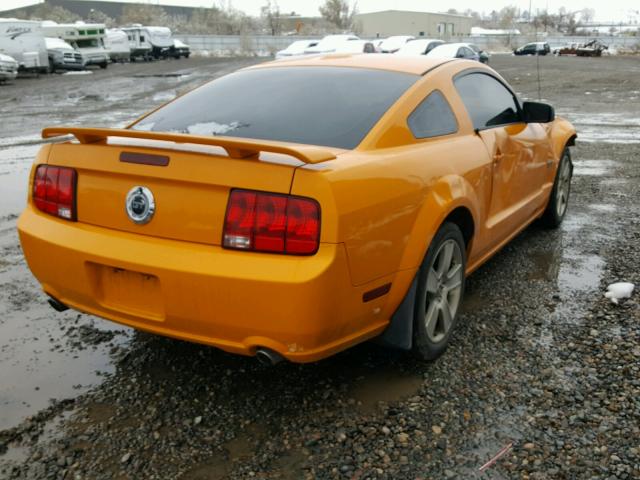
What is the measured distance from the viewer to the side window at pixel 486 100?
12.3ft

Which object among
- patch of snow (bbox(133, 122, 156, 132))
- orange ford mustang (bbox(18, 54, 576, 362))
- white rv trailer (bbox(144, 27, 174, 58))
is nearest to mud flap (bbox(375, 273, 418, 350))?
orange ford mustang (bbox(18, 54, 576, 362))

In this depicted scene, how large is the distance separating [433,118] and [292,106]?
0.76 metres

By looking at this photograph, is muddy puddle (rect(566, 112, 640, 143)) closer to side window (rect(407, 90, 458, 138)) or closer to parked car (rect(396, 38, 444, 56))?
side window (rect(407, 90, 458, 138))

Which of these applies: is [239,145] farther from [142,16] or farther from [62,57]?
[142,16]

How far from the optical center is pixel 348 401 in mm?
2861

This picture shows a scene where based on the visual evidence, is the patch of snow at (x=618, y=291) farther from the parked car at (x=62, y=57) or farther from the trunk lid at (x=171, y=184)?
the parked car at (x=62, y=57)

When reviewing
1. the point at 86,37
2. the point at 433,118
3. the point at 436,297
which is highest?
the point at 86,37

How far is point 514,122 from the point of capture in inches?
167

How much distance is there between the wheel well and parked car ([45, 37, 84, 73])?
30994mm

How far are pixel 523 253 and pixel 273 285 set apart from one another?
3.09 m

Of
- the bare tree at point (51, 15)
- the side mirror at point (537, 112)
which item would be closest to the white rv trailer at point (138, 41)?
the bare tree at point (51, 15)

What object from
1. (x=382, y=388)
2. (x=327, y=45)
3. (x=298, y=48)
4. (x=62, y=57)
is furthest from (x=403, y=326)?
(x=62, y=57)

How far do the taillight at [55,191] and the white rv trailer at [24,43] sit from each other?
26.1 m

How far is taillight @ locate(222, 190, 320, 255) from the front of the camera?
2357mm
